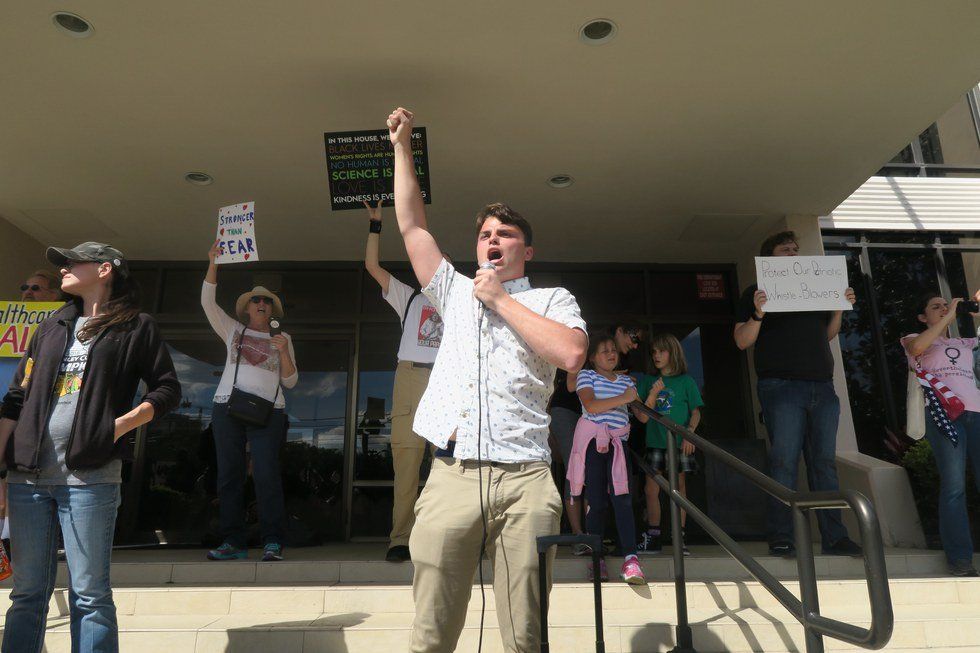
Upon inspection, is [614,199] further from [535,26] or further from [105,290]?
[105,290]

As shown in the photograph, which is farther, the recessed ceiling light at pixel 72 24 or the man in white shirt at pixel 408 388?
the man in white shirt at pixel 408 388

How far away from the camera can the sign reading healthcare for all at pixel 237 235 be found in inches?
165

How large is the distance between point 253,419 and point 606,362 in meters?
2.30

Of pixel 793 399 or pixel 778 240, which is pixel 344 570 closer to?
pixel 793 399

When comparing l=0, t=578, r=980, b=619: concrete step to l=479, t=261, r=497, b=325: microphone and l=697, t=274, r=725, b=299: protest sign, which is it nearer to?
l=479, t=261, r=497, b=325: microphone

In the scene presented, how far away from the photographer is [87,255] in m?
2.66

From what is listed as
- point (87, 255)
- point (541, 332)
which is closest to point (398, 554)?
point (87, 255)

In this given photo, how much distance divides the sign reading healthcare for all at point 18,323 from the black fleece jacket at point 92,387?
1.89 m

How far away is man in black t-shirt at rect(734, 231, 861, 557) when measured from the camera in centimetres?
435

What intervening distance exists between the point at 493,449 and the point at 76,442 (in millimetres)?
1638

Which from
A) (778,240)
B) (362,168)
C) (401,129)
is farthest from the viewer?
(778,240)

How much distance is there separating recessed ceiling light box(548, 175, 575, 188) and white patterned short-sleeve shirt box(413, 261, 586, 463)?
3389 millimetres

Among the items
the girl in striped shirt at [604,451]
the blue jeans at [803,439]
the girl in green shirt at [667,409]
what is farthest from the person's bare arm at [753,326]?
the girl in striped shirt at [604,451]

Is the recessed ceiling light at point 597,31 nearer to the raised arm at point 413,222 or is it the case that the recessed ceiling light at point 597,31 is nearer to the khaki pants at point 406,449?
the raised arm at point 413,222
